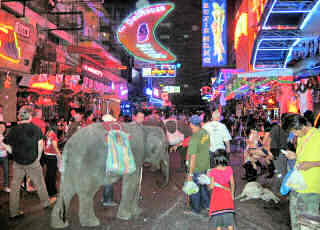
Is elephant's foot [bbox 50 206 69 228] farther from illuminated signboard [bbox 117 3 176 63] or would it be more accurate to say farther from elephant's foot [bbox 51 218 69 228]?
illuminated signboard [bbox 117 3 176 63]

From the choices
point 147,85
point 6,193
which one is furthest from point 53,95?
point 147,85

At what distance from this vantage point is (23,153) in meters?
5.14

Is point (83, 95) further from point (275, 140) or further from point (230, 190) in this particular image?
point (230, 190)

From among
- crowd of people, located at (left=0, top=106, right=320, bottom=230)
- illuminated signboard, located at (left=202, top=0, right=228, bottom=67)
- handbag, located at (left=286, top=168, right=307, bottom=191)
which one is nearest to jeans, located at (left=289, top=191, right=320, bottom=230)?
crowd of people, located at (left=0, top=106, right=320, bottom=230)

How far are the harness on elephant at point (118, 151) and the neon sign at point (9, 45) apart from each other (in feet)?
20.6

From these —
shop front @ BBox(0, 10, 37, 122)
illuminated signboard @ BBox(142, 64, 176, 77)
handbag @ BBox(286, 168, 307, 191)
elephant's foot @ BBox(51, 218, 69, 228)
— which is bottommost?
elephant's foot @ BBox(51, 218, 69, 228)

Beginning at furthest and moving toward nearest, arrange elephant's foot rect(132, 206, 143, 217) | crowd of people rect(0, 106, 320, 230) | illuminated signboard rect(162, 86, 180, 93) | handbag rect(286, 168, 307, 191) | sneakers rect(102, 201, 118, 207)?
illuminated signboard rect(162, 86, 180, 93), sneakers rect(102, 201, 118, 207), elephant's foot rect(132, 206, 143, 217), crowd of people rect(0, 106, 320, 230), handbag rect(286, 168, 307, 191)

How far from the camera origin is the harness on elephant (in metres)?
4.62

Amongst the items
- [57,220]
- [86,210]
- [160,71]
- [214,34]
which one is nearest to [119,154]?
[86,210]

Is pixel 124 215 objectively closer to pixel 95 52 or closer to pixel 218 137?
pixel 218 137

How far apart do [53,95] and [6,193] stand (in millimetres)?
7532

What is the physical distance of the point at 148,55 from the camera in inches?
450

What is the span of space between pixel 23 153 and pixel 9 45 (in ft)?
19.3

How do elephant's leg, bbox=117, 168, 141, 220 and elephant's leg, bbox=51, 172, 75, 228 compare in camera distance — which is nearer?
elephant's leg, bbox=51, 172, 75, 228
